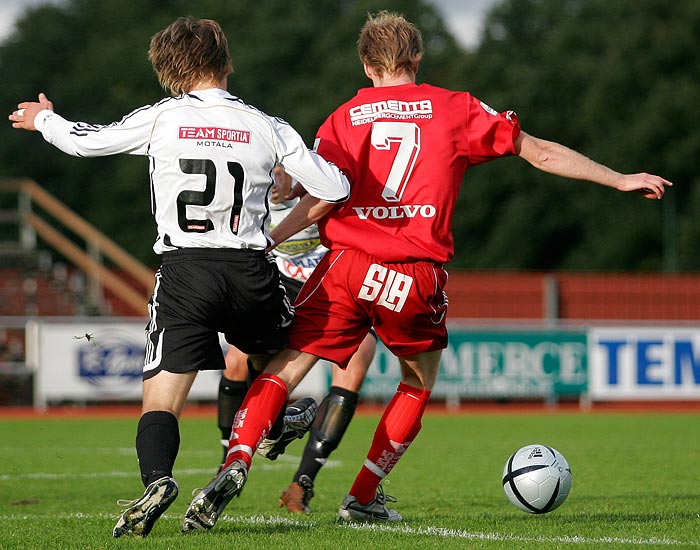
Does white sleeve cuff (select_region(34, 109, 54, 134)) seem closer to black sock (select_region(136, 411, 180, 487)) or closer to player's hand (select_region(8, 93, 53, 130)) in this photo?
player's hand (select_region(8, 93, 53, 130))

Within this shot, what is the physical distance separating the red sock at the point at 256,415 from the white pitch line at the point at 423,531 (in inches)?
23.3

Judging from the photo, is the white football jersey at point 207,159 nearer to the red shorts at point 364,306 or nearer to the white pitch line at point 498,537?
the red shorts at point 364,306

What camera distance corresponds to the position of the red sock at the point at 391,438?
235 inches

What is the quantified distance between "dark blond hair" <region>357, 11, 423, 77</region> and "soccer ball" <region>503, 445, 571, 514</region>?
2.02 metres

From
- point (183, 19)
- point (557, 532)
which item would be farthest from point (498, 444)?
point (183, 19)

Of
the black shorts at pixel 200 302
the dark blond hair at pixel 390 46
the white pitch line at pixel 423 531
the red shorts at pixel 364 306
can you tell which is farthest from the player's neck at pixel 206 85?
the white pitch line at pixel 423 531

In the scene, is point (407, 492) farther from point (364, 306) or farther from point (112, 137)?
point (112, 137)

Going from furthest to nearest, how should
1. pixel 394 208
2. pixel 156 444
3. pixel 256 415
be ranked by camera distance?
pixel 394 208, pixel 256 415, pixel 156 444

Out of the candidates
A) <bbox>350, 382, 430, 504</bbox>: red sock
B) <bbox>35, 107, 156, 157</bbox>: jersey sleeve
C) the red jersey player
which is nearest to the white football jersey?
<bbox>35, 107, 156, 157</bbox>: jersey sleeve

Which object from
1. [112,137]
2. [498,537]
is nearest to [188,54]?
[112,137]

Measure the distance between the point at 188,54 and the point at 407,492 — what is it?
3.48 m

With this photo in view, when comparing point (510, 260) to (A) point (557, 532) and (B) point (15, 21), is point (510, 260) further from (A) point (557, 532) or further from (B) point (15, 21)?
(A) point (557, 532)

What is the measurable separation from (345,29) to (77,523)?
44920 millimetres

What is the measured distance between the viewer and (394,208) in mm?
5648
